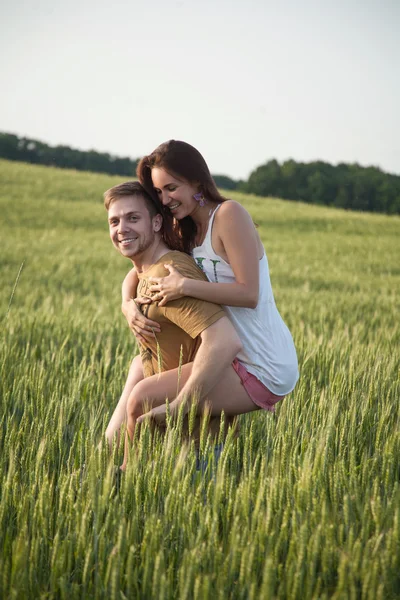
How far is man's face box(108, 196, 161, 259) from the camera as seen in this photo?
231 centimetres

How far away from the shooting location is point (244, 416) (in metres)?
2.76

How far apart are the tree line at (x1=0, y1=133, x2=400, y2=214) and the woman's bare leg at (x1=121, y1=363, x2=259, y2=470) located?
125ft

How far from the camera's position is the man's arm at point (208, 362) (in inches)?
80.4

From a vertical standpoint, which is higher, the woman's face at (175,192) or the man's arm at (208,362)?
the woman's face at (175,192)

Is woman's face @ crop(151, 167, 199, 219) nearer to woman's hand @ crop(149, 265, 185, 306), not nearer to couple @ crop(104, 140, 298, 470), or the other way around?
couple @ crop(104, 140, 298, 470)

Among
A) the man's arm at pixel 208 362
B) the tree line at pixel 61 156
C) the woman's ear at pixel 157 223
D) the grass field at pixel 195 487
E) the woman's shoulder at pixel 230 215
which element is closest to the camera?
the grass field at pixel 195 487

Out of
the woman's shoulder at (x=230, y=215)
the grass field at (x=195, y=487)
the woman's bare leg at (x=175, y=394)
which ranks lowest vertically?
the grass field at (x=195, y=487)

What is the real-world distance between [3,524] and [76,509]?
11.9 inches

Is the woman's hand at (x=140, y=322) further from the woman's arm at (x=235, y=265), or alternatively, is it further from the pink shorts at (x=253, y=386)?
the pink shorts at (x=253, y=386)

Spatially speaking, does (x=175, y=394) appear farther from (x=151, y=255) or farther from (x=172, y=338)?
(x=151, y=255)

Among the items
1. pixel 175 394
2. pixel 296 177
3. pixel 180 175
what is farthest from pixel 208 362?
pixel 296 177

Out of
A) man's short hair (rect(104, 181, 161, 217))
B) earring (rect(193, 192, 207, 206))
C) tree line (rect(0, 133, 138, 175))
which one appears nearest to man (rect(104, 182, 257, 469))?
man's short hair (rect(104, 181, 161, 217))

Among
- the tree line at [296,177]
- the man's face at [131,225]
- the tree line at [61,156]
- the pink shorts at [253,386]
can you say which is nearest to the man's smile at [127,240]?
the man's face at [131,225]

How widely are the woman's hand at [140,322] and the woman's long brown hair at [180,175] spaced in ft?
0.91
